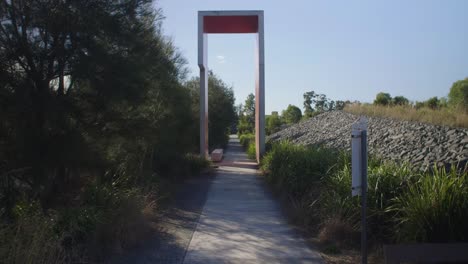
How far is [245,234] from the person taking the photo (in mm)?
8133

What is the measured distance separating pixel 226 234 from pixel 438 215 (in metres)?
3.56

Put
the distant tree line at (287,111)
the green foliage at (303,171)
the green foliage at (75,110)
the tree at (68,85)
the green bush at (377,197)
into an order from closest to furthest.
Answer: the green bush at (377,197) → the green foliage at (75,110) → the tree at (68,85) → the green foliage at (303,171) → the distant tree line at (287,111)

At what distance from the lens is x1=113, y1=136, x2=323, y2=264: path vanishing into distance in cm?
670

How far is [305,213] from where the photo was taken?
900 centimetres

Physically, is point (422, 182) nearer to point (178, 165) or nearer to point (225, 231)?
point (225, 231)

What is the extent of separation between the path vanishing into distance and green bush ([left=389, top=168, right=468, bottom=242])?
1.38 meters

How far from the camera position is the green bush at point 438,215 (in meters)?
6.18

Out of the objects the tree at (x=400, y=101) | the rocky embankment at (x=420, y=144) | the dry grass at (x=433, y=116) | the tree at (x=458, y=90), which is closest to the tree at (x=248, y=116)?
the tree at (x=400, y=101)

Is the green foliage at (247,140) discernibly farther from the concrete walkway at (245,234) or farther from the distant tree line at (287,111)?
the concrete walkway at (245,234)

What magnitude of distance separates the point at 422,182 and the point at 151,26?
7.13 m

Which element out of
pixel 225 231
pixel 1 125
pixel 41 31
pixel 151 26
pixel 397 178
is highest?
pixel 151 26

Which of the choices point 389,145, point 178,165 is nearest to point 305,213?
point 389,145

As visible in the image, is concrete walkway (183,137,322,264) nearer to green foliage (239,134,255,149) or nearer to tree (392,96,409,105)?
tree (392,96,409,105)

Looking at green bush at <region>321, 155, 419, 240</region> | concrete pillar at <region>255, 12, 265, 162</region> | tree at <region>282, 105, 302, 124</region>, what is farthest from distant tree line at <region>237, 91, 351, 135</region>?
green bush at <region>321, 155, 419, 240</region>
